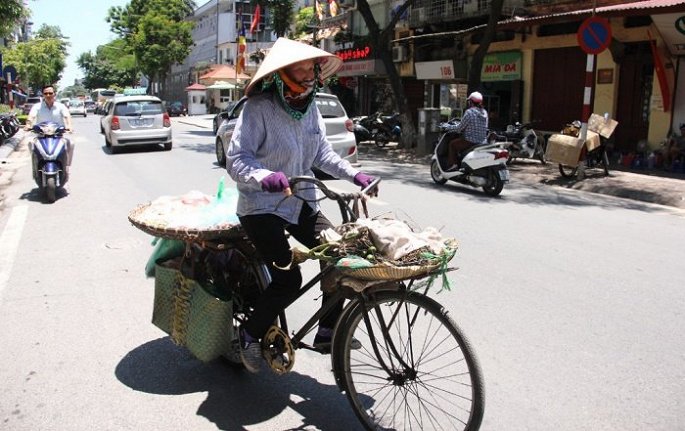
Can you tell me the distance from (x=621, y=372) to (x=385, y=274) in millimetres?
2030

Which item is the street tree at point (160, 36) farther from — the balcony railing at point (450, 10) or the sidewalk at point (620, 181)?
the sidewalk at point (620, 181)

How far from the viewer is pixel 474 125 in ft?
34.9

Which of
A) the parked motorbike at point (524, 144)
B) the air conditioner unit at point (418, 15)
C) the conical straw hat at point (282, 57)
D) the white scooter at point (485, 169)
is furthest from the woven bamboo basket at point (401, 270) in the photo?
the air conditioner unit at point (418, 15)

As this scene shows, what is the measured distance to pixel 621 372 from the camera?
12.4ft

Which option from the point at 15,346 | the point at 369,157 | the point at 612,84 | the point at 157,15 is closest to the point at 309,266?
the point at 15,346

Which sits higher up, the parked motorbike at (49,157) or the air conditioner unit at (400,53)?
the air conditioner unit at (400,53)

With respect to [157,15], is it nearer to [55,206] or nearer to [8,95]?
[8,95]

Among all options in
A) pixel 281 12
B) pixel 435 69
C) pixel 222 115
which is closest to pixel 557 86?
pixel 435 69

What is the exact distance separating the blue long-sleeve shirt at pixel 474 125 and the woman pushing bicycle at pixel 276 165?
298 inches

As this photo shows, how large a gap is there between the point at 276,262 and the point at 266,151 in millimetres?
559

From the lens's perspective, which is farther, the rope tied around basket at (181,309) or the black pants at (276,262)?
the rope tied around basket at (181,309)

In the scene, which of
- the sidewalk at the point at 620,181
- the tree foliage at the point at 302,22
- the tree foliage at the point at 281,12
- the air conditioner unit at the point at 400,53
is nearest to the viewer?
the sidewalk at the point at 620,181

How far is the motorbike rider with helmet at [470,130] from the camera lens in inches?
414

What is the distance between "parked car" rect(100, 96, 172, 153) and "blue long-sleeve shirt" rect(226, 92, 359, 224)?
15.3 m
